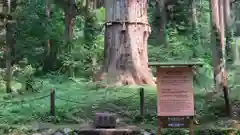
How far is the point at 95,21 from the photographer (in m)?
23.8

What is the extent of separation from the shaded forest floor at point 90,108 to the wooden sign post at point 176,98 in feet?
4.70

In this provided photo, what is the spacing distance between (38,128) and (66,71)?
853 centimetres

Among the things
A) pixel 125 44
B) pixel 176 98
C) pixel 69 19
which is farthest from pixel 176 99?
pixel 69 19

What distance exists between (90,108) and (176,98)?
12.7ft

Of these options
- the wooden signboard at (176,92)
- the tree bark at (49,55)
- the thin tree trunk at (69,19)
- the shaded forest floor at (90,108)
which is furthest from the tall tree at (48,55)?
the wooden signboard at (176,92)

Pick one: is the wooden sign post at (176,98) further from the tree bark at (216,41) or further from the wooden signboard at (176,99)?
the tree bark at (216,41)

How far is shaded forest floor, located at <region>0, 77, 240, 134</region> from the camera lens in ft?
31.7

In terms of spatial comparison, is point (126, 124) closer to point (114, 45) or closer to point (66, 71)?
point (114, 45)

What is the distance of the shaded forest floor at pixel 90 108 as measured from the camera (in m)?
9.66

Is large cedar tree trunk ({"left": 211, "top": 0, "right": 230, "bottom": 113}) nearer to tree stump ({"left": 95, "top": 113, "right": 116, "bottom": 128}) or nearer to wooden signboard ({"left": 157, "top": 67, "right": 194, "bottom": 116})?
wooden signboard ({"left": 157, "top": 67, "right": 194, "bottom": 116})

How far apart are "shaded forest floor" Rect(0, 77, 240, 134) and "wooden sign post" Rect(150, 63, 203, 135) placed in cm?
143

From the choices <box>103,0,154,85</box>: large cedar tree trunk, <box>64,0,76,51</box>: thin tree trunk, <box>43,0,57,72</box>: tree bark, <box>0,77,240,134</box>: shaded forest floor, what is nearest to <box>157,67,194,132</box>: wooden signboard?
<box>0,77,240,134</box>: shaded forest floor

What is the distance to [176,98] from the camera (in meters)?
7.71

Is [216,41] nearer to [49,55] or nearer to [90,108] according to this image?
[90,108]
